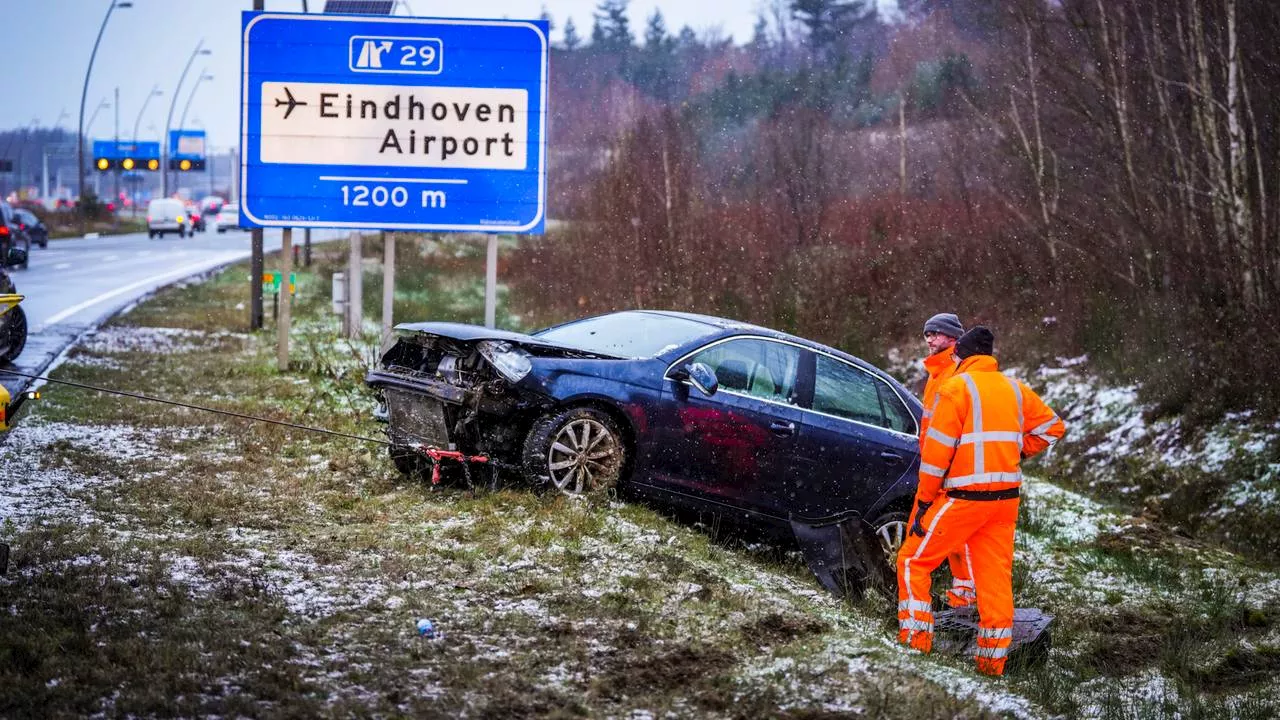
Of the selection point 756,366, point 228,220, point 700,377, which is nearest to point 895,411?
point 756,366

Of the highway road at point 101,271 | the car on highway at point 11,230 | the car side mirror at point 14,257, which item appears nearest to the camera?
the car side mirror at point 14,257

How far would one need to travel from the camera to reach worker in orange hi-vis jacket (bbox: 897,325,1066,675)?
6812 millimetres

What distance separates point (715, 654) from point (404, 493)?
369cm

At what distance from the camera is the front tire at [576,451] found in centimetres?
855

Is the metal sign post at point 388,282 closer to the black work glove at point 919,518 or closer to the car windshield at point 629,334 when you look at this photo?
the car windshield at point 629,334

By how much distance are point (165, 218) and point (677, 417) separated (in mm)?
61971

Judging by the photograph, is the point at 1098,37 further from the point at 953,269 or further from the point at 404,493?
the point at 404,493

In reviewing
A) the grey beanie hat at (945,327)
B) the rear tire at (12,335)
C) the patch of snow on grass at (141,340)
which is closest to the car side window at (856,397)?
the grey beanie hat at (945,327)

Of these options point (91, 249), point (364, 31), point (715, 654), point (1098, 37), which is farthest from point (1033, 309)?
point (91, 249)

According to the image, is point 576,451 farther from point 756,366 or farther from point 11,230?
point 11,230

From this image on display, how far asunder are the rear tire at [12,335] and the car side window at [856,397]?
1047cm

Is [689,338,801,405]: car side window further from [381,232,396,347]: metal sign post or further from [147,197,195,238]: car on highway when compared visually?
[147,197,195,238]: car on highway

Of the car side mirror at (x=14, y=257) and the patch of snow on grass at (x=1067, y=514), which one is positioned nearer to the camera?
the patch of snow on grass at (x=1067, y=514)

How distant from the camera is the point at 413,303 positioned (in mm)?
27953
